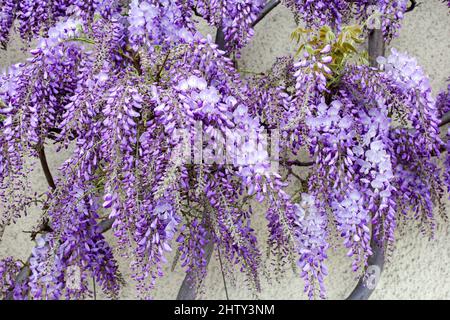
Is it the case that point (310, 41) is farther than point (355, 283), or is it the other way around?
point (355, 283)

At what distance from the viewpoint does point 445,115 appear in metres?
1.56

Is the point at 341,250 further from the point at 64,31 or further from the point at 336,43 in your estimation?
the point at 64,31

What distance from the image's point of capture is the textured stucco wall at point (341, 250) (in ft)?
5.80

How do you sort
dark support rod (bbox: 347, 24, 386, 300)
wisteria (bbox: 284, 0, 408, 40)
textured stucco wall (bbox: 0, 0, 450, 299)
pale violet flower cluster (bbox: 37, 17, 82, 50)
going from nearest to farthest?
pale violet flower cluster (bbox: 37, 17, 82, 50), wisteria (bbox: 284, 0, 408, 40), dark support rod (bbox: 347, 24, 386, 300), textured stucco wall (bbox: 0, 0, 450, 299)

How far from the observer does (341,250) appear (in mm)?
1793

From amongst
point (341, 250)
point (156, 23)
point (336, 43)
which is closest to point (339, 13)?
point (336, 43)

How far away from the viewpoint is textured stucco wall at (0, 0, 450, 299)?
177cm

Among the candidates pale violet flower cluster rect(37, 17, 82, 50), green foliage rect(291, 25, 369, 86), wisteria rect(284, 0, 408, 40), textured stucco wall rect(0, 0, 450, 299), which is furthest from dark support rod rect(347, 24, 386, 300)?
pale violet flower cluster rect(37, 17, 82, 50)

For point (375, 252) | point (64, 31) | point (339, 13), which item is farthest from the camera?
Answer: point (375, 252)

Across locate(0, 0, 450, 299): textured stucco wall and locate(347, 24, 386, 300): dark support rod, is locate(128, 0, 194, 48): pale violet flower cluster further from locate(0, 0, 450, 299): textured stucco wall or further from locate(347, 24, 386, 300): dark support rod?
locate(347, 24, 386, 300): dark support rod

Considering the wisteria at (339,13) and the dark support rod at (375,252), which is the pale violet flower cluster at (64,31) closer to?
the wisteria at (339,13)
